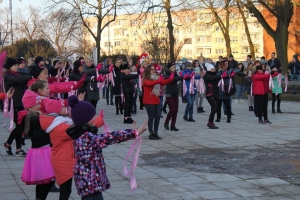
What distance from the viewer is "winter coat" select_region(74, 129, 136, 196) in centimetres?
545

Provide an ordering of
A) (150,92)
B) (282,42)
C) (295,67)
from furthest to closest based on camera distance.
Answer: (282,42) < (295,67) < (150,92)

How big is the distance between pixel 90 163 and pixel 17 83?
→ 6.46m

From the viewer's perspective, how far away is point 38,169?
700cm

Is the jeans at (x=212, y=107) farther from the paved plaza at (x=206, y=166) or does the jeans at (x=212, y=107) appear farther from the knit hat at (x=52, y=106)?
the knit hat at (x=52, y=106)

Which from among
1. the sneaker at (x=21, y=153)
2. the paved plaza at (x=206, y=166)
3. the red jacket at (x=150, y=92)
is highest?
the red jacket at (x=150, y=92)

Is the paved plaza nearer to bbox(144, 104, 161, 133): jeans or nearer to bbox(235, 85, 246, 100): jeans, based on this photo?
bbox(144, 104, 161, 133): jeans

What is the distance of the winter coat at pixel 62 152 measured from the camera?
6.18 metres

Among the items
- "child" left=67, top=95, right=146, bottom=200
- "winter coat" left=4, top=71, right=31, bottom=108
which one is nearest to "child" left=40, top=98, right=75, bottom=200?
"child" left=67, top=95, right=146, bottom=200

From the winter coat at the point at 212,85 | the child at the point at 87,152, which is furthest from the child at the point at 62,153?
the winter coat at the point at 212,85

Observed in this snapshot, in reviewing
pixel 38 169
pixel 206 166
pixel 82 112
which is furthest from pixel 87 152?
pixel 206 166

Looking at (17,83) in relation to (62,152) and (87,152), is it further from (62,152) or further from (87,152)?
(87,152)

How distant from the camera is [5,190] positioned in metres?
8.27

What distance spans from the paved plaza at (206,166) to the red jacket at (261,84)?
3.28ft

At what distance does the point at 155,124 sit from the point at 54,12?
33.5 m
